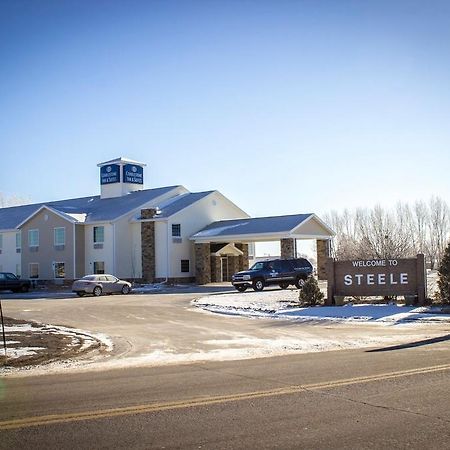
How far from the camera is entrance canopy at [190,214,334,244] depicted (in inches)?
1686

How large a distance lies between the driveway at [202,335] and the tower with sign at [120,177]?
100 ft

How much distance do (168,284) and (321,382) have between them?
36478 mm

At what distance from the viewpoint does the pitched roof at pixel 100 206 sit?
4781 centimetres

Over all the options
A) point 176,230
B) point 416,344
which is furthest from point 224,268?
point 416,344

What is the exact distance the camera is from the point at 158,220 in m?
45.6

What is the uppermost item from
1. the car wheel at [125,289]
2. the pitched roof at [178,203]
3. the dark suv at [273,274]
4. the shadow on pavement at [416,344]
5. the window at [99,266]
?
the pitched roof at [178,203]

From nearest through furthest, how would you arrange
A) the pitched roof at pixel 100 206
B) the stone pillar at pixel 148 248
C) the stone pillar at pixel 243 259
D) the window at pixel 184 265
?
the stone pillar at pixel 148 248
the window at pixel 184 265
the pitched roof at pixel 100 206
the stone pillar at pixel 243 259

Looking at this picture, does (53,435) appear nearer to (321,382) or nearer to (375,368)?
(321,382)

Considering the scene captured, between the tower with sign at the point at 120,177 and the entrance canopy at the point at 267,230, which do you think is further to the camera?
the tower with sign at the point at 120,177

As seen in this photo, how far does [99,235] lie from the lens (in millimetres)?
47281

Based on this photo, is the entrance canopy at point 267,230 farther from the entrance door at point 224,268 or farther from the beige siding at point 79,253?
the beige siding at point 79,253

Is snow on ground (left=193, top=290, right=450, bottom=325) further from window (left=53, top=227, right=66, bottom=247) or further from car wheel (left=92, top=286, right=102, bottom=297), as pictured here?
window (left=53, top=227, right=66, bottom=247)

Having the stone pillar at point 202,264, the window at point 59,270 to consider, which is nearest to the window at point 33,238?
the window at point 59,270

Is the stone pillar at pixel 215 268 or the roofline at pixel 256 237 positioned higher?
the roofline at pixel 256 237
